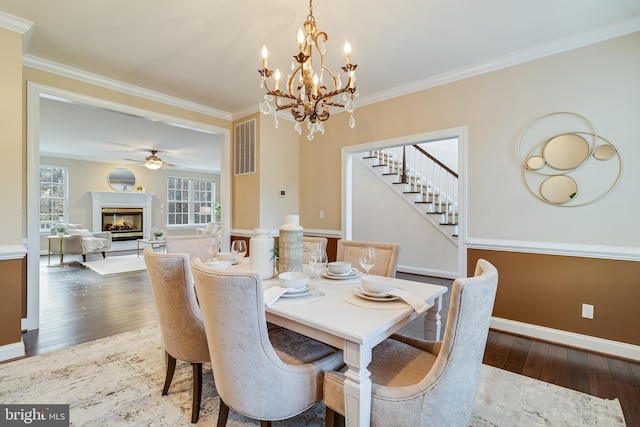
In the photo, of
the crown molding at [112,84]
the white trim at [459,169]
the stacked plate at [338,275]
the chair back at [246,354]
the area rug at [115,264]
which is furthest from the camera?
the area rug at [115,264]

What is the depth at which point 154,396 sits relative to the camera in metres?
1.90

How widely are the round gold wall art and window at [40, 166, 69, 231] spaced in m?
9.96

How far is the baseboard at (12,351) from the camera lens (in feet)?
7.75

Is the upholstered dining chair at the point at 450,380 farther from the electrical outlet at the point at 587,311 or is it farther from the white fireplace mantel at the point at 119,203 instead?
the white fireplace mantel at the point at 119,203

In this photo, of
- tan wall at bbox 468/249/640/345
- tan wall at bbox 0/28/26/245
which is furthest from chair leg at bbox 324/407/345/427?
tan wall at bbox 0/28/26/245

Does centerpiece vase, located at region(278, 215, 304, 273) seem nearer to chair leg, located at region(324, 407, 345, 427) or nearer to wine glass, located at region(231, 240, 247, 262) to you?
wine glass, located at region(231, 240, 247, 262)

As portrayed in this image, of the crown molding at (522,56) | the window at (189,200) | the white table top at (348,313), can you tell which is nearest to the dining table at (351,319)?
the white table top at (348,313)

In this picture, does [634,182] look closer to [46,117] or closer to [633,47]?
[633,47]

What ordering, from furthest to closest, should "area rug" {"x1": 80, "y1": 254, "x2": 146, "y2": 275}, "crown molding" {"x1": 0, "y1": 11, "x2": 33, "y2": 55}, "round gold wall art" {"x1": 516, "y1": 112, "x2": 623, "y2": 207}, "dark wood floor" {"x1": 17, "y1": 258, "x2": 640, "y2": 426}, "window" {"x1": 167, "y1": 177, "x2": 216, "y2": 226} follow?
1. "window" {"x1": 167, "y1": 177, "x2": 216, "y2": 226}
2. "area rug" {"x1": 80, "y1": 254, "x2": 146, "y2": 275}
3. "round gold wall art" {"x1": 516, "y1": 112, "x2": 623, "y2": 207}
4. "crown molding" {"x1": 0, "y1": 11, "x2": 33, "y2": 55}
5. "dark wood floor" {"x1": 17, "y1": 258, "x2": 640, "y2": 426}

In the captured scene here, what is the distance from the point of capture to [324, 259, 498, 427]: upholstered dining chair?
106 centimetres

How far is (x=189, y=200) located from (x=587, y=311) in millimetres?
10405

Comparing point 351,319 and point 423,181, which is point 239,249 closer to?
point 351,319

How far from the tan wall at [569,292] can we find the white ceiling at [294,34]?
6.11 feet

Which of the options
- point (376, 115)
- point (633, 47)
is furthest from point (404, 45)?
point (633, 47)
